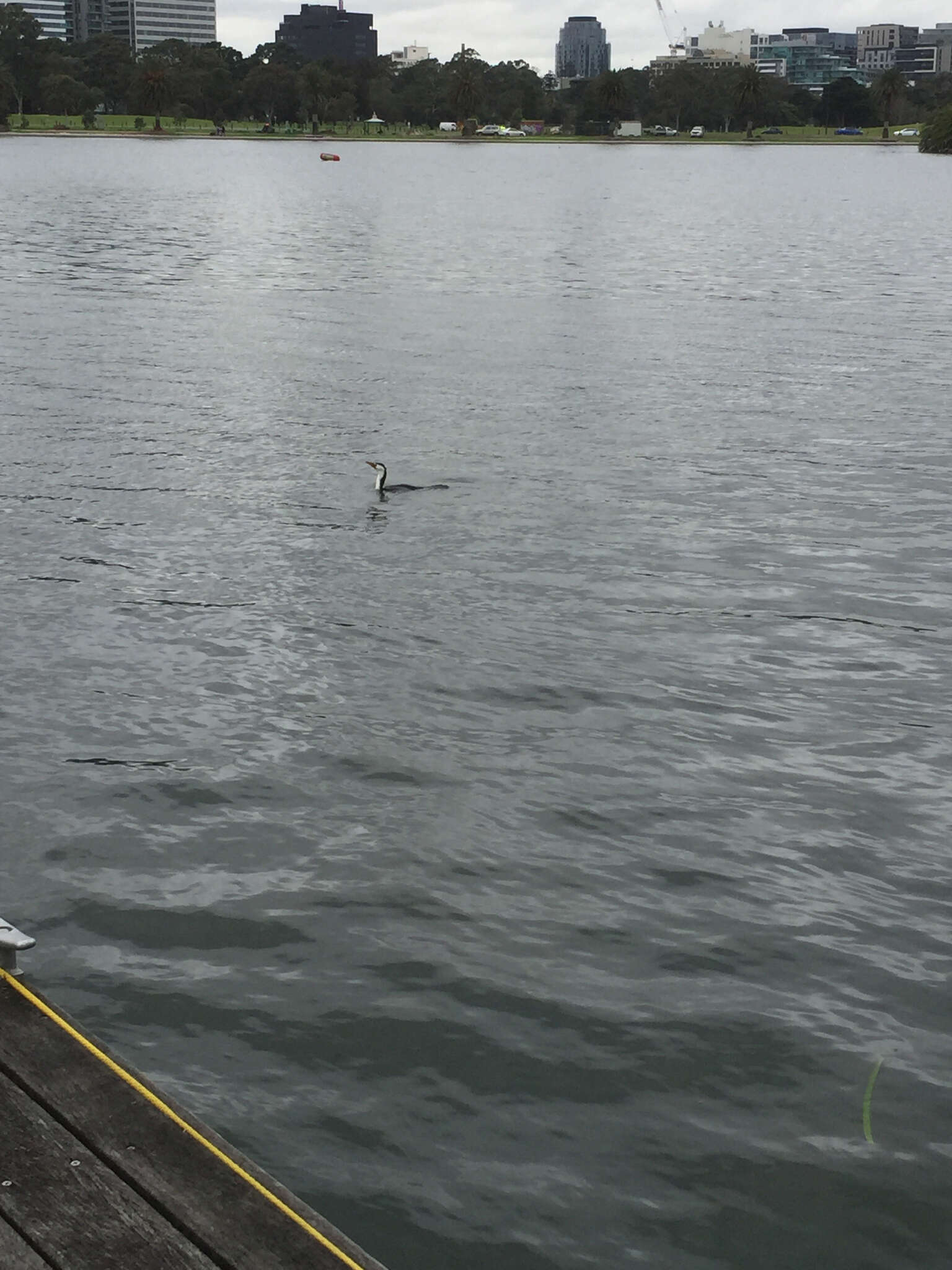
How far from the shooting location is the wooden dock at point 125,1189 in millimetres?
6809

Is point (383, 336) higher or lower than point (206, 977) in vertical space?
higher

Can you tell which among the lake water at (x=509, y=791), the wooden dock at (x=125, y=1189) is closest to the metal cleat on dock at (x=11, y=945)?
the wooden dock at (x=125, y=1189)

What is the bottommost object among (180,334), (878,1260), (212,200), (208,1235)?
(878,1260)

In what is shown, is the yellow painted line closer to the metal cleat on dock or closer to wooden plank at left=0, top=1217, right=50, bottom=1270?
the metal cleat on dock

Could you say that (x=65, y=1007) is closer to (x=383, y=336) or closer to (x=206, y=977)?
(x=206, y=977)

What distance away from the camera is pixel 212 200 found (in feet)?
358

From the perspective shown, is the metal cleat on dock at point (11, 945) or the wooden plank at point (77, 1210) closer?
the wooden plank at point (77, 1210)

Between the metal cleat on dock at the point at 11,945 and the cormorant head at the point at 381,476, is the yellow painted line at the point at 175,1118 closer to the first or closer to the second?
the metal cleat on dock at the point at 11,945

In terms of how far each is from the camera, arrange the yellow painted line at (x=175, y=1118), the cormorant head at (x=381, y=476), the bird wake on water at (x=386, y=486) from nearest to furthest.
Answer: the yellow painted line at (x=175, y=1118)
the cormorant head at (x=381, y=476)
the bird wake on water at (x=386, y=486)

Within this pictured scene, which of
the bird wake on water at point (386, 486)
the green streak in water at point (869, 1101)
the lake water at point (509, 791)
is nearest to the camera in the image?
the lake water at point (509, 791)

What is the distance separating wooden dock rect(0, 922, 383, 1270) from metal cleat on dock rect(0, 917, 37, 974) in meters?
0.99

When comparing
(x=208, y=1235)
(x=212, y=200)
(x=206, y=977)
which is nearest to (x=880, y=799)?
(x=206, y=977)

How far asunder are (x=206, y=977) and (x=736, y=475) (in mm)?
18035

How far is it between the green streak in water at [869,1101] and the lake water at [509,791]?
44 mm
